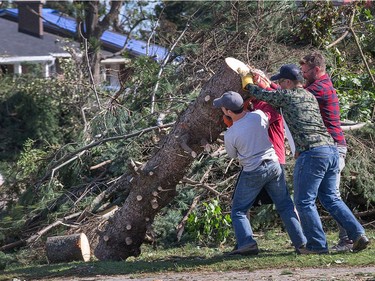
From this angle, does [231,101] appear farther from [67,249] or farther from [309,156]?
[67,249]

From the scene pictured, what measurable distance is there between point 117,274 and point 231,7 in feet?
20.2

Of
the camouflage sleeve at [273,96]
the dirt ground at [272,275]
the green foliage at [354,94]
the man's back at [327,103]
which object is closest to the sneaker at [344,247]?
the dirt ground at [272,275]

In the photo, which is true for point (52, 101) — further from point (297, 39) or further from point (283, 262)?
point (283, 262)

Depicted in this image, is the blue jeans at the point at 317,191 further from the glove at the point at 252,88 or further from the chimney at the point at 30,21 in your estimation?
the chimney at the point at 30,21

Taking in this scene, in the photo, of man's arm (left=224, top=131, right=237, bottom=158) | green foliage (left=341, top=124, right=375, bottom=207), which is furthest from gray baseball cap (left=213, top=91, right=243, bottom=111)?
green foliage (left=341, top=124, right=375, bottom=207)

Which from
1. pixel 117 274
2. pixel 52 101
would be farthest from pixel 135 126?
pixel 52 101

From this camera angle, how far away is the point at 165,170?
26.9ft

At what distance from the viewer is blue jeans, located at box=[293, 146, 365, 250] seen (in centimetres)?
693

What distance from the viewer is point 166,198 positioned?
8.46m

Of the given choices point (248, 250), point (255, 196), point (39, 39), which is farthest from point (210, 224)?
point (39, 39)

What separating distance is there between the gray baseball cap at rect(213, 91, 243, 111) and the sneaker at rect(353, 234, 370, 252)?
1.70m

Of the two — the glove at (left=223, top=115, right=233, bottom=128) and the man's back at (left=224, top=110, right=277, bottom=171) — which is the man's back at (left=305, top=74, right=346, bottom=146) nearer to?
the man's back at (left=224, top=110, right=277, bottom=171)

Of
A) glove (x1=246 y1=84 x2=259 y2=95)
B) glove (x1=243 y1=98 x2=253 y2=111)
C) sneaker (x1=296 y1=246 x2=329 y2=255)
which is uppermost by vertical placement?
glove (x1=246 y1=84 x2=259 y2=95)

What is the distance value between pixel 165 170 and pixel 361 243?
90.0 inches
